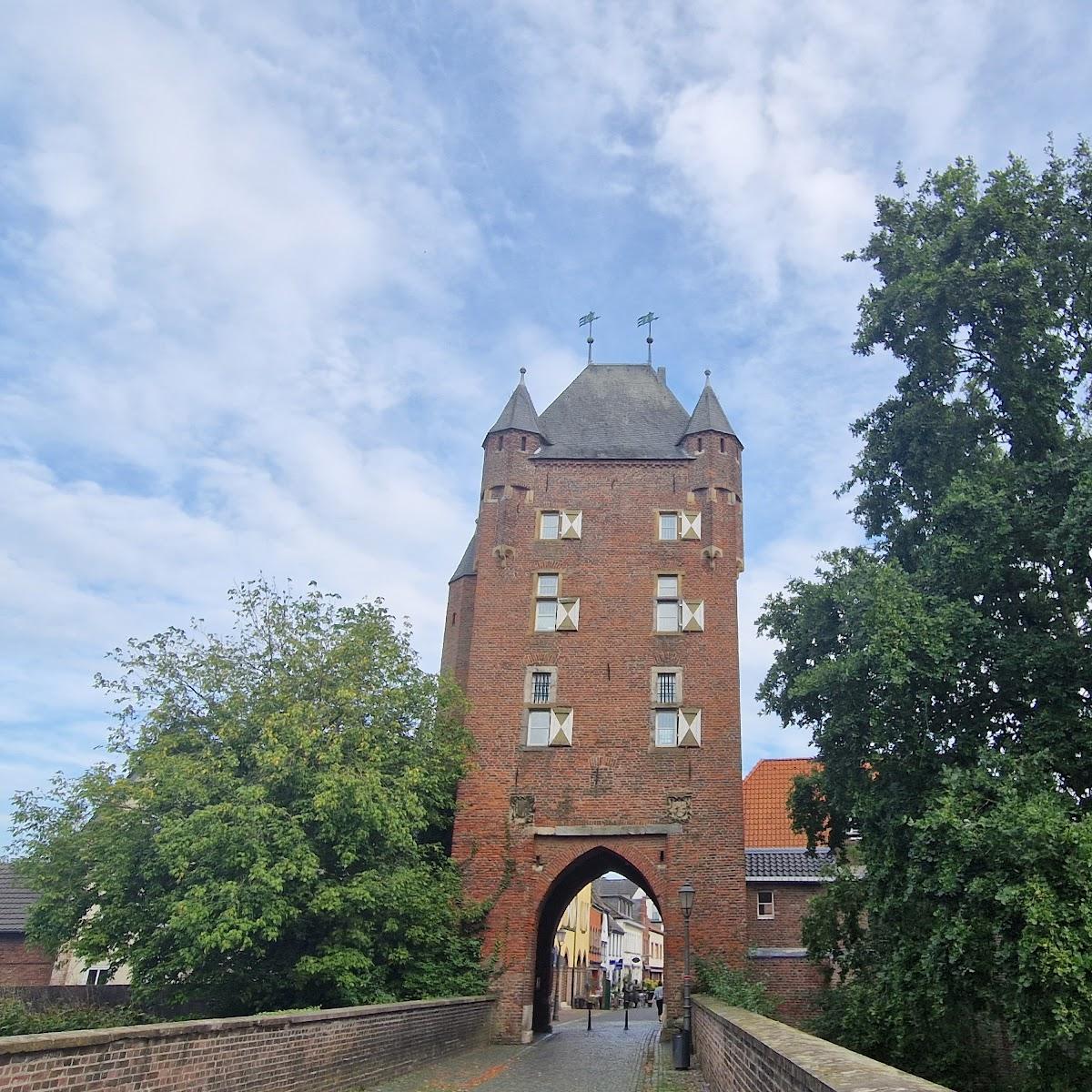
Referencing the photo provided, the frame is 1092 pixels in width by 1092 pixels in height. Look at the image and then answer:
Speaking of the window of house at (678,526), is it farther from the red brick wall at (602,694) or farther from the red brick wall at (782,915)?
the red brick wall at (782,915)

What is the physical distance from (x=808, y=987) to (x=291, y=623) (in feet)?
50.9

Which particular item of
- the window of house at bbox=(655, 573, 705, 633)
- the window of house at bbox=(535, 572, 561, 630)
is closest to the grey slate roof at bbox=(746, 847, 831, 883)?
the window of house at bbox=(655, 573, 705, 633)

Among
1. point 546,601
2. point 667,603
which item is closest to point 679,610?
point 667,603

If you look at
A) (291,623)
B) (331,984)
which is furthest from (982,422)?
(331,984)

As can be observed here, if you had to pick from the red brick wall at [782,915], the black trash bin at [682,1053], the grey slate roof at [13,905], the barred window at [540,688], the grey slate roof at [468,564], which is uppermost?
the grey slate roof at [468,564]

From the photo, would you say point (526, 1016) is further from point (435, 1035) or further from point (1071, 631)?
point (1071, 631)

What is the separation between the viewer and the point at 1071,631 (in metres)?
15.7

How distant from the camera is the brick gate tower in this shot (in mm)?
24641

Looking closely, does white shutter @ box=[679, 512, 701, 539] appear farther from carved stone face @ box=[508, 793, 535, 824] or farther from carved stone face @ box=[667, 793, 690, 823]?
carved stone face @ box=[508, 793, 535, 824]

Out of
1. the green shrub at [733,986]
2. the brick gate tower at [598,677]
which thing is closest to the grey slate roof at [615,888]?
the brick gate tower at [598,677]

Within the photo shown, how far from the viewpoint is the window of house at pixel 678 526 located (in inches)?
1118

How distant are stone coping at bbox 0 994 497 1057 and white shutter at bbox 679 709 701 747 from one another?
12056 mm

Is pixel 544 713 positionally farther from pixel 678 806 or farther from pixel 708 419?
pixel 708 419

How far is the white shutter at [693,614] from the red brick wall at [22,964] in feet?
66.9
